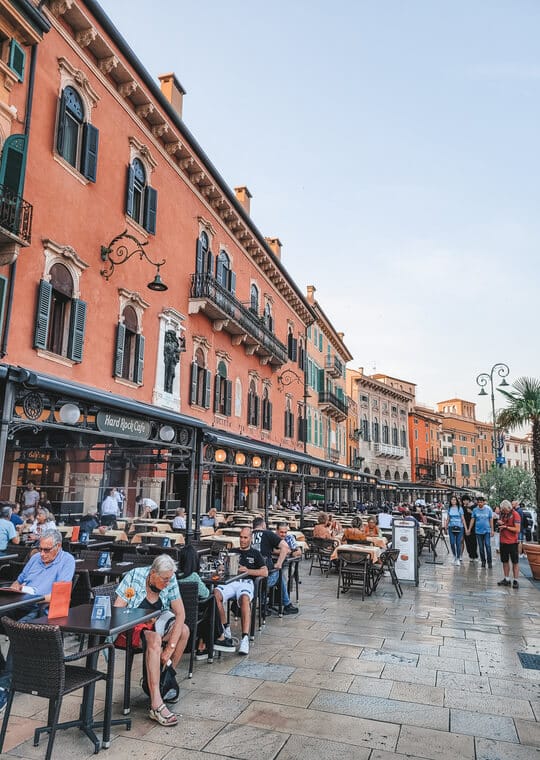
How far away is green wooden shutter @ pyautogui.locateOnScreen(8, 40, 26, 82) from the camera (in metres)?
11.5

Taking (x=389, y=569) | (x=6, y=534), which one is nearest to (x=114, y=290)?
(x=6, y=534)

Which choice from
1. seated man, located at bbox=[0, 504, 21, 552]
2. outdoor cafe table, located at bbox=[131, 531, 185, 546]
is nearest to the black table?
seated man, located at bbox=[0, 504, 21, 552]

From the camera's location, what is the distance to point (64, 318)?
44.3ft

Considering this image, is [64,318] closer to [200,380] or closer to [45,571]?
[200,380]

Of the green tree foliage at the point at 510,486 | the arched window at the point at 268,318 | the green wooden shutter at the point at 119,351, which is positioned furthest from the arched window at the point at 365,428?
the green wooden shutter at the point at 119,351

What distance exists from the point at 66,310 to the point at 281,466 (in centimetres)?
743

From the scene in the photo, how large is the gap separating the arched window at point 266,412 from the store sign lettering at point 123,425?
54.3 feet

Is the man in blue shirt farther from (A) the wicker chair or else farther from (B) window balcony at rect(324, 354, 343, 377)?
(B) window balcony at rect(324, 354, 343, 377)

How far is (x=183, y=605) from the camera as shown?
5184mm

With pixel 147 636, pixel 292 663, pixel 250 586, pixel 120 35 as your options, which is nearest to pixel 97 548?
pixel 250 586

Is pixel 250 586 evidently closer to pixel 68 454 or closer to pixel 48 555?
pixel 48 555

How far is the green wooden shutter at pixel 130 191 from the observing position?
1587 centimetres

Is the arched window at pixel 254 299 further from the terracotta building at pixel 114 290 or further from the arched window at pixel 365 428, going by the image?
the arched window at pixel 365 428

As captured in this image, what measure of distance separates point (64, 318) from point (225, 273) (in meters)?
10.2
